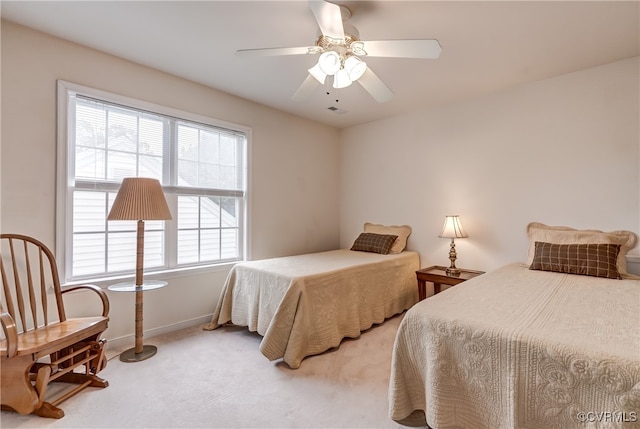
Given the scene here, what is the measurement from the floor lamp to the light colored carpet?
12cm

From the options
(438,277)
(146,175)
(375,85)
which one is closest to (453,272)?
(438,277)

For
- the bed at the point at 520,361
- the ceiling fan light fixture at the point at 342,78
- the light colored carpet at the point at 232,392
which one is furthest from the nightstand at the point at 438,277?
the ceiling fan light fixture at the point at 342,78

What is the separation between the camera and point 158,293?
2.79 meters

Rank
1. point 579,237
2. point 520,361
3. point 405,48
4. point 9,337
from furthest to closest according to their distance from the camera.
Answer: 1. point 579,237
2. point 405,48
3. point 9,337
4. point 520,361

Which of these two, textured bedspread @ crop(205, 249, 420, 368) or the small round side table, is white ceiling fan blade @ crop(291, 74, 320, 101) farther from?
the small round side table

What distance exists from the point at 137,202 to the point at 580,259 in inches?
138

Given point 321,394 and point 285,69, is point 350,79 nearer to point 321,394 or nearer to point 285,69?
point 285,69

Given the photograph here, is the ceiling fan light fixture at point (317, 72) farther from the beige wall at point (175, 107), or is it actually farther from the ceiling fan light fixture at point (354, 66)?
the beige wall at point (175, 107)

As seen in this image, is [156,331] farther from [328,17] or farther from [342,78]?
[328,17]

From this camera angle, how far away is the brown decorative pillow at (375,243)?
3.69 metres

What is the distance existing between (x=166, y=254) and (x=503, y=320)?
2764mm

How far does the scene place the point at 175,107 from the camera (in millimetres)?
2912

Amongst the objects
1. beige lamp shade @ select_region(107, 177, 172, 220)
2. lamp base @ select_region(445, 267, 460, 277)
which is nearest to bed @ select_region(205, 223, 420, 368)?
lamp base @ select_region(445, 267, 460, 277)

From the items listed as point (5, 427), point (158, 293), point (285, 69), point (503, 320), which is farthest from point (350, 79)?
point (5, 427)
